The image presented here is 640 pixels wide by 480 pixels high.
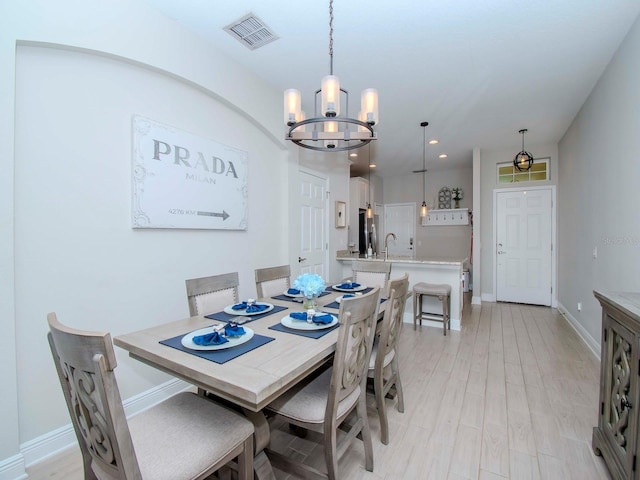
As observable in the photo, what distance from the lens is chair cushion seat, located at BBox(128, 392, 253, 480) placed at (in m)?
1.05

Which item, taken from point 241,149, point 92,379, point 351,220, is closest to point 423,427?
point 92,379

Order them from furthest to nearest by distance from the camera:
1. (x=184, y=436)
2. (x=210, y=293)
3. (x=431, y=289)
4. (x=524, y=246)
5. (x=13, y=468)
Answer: (x=524, y=246) < (x=431, y=289) < (x=210, y=293) < (x=13, y=468) < (x=184, y=436)

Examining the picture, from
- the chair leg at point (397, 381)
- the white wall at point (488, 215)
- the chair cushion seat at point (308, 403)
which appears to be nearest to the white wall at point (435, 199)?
the white wall at point (488, 215)

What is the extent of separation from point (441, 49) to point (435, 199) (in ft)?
16.7

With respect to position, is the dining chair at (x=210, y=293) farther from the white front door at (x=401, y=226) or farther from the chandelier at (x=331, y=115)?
the white front door at (x=401, y=226)

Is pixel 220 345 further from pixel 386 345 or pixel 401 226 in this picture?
pixel 401 226

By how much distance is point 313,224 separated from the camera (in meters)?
4.30

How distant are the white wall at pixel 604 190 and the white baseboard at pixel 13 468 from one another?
4.19m

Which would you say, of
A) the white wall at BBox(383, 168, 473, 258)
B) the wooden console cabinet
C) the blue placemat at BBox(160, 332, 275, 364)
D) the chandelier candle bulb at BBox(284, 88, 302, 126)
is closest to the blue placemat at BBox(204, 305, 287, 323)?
the blue placemat at BBox(160, 332, 275, 364)

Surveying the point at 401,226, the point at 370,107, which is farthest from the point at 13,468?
the point at 401,226

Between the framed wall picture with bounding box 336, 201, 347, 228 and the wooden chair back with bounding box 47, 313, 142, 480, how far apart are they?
13.7ft

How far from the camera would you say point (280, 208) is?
365 centimetres

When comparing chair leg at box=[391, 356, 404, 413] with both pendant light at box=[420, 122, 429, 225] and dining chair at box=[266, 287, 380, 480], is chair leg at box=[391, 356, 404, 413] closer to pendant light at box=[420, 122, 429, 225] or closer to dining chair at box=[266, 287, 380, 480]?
dining chair at box=[266, 287, 380, 480]

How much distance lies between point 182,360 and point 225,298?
102cm
